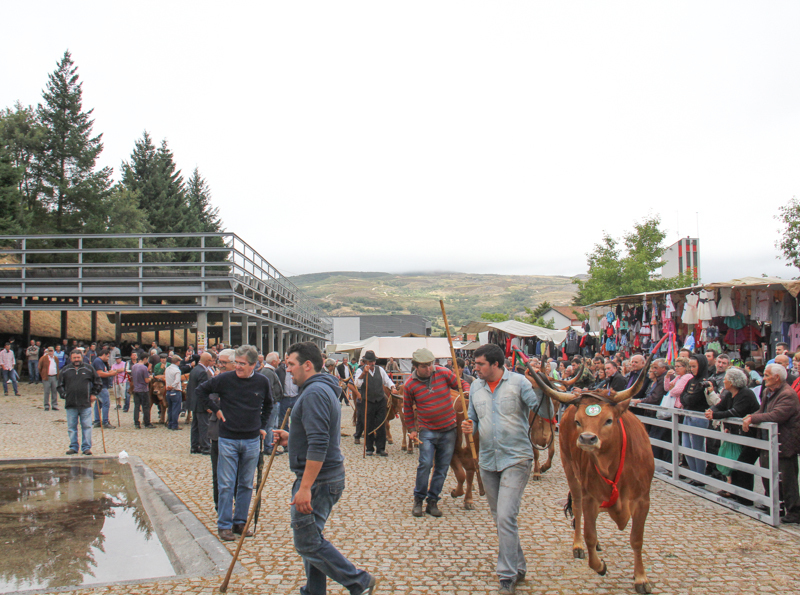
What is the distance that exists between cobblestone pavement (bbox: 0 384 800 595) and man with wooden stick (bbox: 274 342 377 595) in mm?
848

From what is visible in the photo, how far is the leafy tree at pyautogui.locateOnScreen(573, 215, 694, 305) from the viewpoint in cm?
4282

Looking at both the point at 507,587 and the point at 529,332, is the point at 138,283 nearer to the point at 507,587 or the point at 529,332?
the point at 529,332

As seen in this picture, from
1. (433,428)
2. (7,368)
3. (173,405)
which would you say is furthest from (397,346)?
(7,368)

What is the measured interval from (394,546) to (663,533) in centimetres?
287

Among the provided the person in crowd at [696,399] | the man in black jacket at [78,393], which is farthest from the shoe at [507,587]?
the man in black jacket at [78,393]

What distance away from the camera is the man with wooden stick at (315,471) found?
3.96 meters

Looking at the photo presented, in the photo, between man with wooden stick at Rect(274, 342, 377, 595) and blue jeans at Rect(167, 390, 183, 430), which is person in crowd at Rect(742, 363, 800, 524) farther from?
blue jeans at Rect(167, 390, 183, 430)

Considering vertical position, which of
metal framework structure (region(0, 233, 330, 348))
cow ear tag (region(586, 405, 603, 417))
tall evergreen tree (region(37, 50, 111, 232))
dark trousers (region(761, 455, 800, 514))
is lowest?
dark trousers (region(761, 455, 800, 514))

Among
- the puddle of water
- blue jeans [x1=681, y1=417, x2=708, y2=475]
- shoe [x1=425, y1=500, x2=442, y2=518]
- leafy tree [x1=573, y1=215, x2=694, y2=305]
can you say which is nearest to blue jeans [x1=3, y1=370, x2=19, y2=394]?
the puddle of water

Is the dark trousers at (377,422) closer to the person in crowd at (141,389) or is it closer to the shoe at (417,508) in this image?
the shoe at (417,508)

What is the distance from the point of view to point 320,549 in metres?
3.99

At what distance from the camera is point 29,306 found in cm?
2398

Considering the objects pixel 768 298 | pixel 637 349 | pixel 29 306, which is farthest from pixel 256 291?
pixel 768 298

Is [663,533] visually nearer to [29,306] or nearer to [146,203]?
[29,306]
